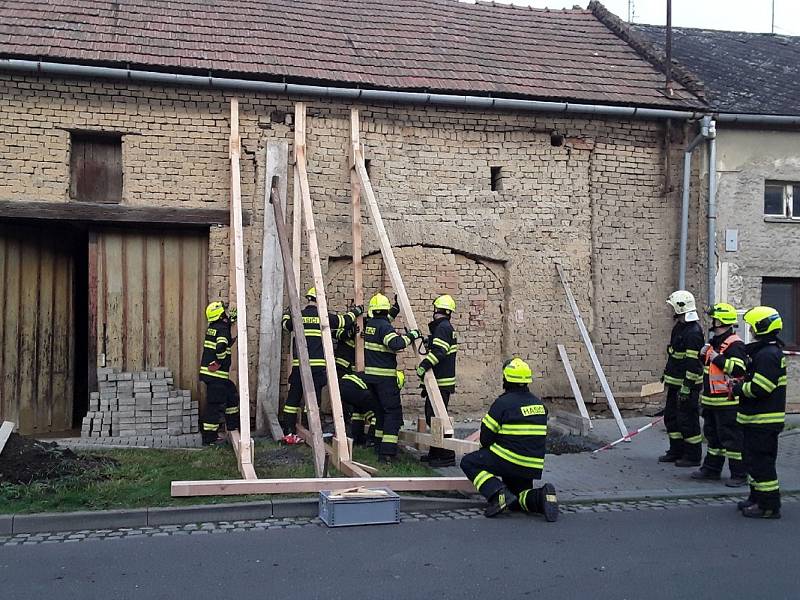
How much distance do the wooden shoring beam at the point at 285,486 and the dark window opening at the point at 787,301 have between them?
7.57m

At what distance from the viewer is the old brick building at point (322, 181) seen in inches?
376

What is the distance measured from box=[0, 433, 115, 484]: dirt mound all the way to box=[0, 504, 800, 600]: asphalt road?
1426 millimetres

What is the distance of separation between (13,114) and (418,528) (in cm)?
713

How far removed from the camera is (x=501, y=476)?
20.9 ft

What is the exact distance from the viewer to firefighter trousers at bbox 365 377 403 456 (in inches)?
314

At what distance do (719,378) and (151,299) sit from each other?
675cm

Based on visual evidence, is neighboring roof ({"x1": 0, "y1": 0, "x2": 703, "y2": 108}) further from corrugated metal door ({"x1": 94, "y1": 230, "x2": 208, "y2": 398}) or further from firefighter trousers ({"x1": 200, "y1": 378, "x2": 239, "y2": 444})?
firefighter trousers ({"x1": 200, "y1": 378, "x2": 239, "y2": 444})

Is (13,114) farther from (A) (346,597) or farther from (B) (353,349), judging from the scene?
(A) (346,597)

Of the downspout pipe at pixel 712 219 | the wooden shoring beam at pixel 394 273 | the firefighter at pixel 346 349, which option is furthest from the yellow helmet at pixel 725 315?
the downspout pipe at pixel 712 219

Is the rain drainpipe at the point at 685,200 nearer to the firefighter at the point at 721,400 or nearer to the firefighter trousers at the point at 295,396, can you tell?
the firefighter at the point at 721,400

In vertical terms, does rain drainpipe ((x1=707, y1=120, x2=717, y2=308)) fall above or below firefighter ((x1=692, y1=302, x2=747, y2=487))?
above

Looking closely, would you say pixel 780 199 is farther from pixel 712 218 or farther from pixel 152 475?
pixel 152 475

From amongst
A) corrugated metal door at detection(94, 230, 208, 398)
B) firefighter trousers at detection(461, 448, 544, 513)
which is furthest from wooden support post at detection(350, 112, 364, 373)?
firefighter trousers at detection(461, 448, 544, 513)

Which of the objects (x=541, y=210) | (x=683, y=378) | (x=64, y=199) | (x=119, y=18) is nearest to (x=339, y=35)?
(x=119, y=18)
